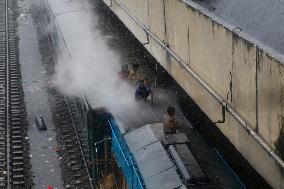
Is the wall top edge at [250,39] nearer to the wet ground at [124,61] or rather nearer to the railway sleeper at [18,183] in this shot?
the wet ground at [124,61]

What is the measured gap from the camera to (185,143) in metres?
8.29

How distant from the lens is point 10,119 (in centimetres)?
1546

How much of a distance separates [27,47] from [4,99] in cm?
652

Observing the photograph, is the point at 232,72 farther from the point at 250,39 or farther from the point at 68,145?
the point at 68,145

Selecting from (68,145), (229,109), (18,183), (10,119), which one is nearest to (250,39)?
(229,109)

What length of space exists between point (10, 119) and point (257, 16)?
8597 mm

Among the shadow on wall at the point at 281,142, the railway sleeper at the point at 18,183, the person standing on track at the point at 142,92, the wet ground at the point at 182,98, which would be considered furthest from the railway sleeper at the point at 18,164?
the shadow on wall at the point at 281,142

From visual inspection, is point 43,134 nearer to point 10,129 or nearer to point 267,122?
point 10,129

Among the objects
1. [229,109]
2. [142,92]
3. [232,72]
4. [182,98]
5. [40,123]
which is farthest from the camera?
[40,123]

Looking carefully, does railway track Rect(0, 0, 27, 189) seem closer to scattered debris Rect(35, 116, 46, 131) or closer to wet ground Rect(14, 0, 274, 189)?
wet ground Rect(14, 0, 274, 189)

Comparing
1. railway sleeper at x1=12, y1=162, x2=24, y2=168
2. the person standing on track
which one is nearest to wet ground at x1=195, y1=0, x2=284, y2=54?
the person standing on track

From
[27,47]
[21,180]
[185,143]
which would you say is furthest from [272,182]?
[27,47]

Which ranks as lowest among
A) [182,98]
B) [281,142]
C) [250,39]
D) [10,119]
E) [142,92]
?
[10,119]

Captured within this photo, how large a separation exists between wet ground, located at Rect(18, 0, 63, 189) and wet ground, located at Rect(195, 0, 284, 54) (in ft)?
17.7
